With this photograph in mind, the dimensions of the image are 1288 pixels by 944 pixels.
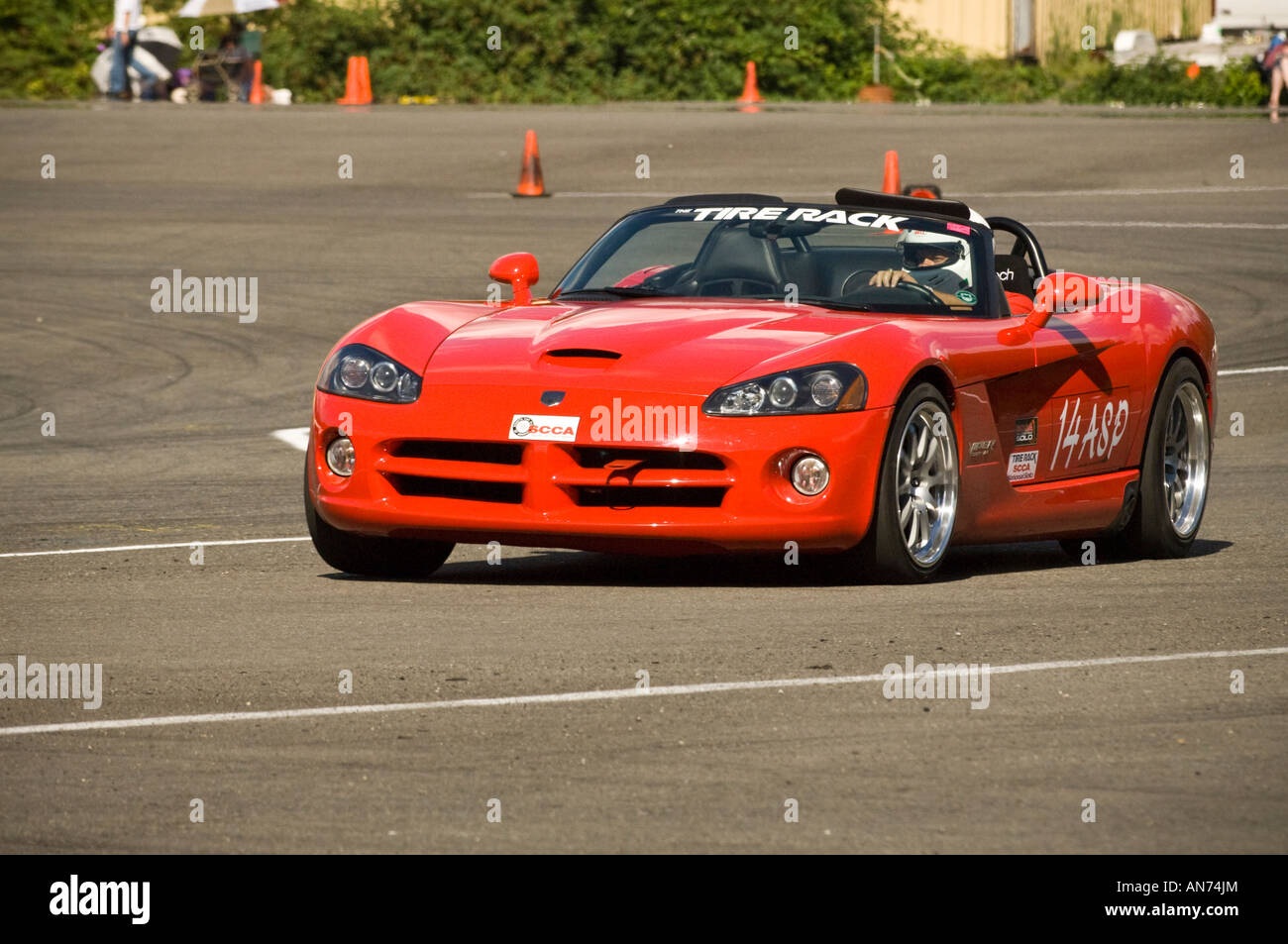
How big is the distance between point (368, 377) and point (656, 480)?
1144mm

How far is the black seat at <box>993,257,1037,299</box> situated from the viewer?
32.9 ft

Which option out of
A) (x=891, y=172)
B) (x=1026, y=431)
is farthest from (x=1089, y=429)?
(x=891, y=172)

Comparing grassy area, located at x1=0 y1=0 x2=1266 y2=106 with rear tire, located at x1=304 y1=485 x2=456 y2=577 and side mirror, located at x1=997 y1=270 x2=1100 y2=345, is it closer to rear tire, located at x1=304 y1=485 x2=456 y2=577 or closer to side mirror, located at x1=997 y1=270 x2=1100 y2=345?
side mirror, located at x1=997 y1=270 x2=1100 y2=345

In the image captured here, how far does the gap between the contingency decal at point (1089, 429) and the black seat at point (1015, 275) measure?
789 mm

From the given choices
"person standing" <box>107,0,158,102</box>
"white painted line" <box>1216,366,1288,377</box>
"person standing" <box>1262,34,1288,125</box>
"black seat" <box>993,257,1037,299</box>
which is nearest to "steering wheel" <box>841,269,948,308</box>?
"black seat" <box>993,257,1037,299</box>

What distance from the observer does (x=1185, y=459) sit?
1007 cm

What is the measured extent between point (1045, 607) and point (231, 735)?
305cm

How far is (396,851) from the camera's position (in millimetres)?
4711

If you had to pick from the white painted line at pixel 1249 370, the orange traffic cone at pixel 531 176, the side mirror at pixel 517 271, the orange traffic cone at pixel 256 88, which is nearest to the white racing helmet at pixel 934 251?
the side mirror at pixel 517 271

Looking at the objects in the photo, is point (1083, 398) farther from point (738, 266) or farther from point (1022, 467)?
point (738, 266)
